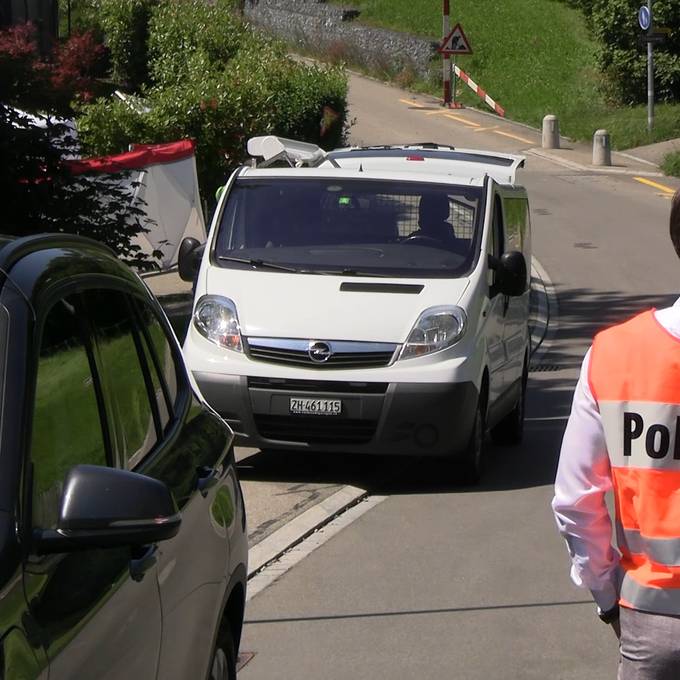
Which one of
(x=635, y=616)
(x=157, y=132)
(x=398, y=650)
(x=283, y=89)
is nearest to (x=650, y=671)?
(x=635, y=616)

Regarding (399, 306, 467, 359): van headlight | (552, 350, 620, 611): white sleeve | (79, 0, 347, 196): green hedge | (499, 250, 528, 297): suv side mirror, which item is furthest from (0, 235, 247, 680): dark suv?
(79, 0, 347, 196): green hedge

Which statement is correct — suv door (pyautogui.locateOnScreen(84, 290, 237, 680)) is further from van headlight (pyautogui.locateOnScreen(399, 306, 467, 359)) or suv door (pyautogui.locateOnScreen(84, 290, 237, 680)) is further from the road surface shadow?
the road surface shadow

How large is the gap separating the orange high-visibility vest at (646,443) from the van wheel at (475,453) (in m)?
5.80

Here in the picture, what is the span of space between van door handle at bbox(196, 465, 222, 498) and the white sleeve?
109 centimetres

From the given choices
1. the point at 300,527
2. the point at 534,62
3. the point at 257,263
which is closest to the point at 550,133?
the point at 534,62

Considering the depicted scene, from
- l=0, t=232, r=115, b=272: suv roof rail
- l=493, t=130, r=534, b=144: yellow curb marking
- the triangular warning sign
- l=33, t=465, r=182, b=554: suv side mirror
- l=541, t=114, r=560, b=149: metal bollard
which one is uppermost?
l=0, t=232, r=115, b=272: suv roof rail

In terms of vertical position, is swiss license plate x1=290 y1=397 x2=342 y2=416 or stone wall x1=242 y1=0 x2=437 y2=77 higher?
swiss license plate x1=290 y1=397 x2=342 y2=416

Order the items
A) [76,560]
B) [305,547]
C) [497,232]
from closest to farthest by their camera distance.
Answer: [76,560], [305,547], [497,232]

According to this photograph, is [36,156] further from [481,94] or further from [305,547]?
[481,94]

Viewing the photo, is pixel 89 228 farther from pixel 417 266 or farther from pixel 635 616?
pixel 635 616

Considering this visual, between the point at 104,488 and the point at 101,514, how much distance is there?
0.06 meters

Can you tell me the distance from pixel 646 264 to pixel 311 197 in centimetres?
1309

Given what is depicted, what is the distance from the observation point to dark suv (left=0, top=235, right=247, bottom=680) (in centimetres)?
277

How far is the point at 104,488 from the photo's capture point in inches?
110
